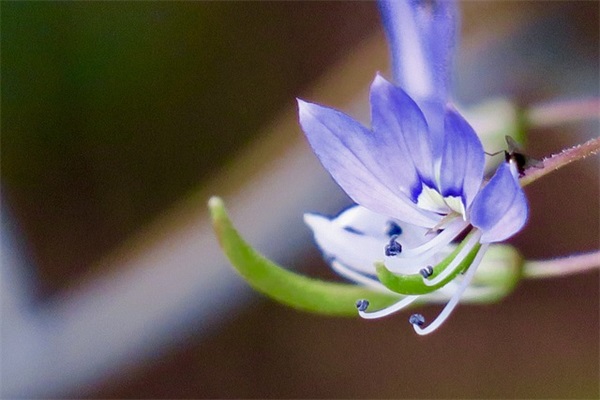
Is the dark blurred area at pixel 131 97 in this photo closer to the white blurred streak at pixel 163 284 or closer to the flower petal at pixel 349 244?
the white blurred streak at pixel 163 284

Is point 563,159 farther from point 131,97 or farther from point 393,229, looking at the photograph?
point 131,97

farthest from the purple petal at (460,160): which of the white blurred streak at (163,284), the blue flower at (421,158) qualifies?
the white blurred streak at (163,284)

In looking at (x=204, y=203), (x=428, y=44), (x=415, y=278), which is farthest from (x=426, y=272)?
(x=204, y=203)

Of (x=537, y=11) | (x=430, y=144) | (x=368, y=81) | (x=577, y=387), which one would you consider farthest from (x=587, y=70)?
(x=430, y=144)

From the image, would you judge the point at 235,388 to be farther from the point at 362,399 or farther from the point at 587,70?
the point at 587,70

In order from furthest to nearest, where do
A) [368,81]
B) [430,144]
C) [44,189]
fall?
[44,189], [368,81], [430,144]

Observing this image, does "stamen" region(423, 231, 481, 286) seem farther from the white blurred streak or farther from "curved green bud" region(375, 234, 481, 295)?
the white blurred streak
